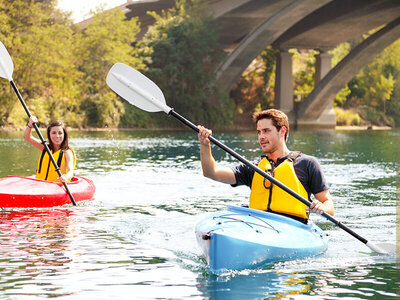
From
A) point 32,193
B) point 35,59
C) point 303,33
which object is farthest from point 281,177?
point 303,33

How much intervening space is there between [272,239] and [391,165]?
1162cm

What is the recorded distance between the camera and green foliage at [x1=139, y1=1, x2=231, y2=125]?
3616 centimetres

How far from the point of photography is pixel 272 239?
5207 millimetres

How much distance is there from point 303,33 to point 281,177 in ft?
113

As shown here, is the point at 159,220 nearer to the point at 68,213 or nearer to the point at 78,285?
the point at 68,213

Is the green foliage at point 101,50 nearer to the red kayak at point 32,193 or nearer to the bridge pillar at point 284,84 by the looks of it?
the bridge pillar at point 284,84

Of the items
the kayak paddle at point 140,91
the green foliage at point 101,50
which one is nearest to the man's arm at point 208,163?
the kayak paddle at point 140,91

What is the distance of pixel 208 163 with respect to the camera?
5.25 m

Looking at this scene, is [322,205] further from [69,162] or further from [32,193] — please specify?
[69,162]

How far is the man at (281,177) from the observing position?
539 centimetres

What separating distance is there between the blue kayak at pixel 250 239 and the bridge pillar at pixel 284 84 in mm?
Answer: 37253

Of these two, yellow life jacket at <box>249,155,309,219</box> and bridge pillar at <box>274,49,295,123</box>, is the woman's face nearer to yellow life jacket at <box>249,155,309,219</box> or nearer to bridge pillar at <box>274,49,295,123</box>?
yellow life jacket at <box>249,155,309,219</box>

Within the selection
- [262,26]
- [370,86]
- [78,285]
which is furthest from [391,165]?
[370,86]

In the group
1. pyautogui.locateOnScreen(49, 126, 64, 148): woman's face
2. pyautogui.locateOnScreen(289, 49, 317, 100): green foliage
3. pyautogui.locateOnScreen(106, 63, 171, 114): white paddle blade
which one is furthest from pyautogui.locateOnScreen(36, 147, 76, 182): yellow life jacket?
pyautogui.locateOnScreen(289, 49, 317, 100): green foliage
